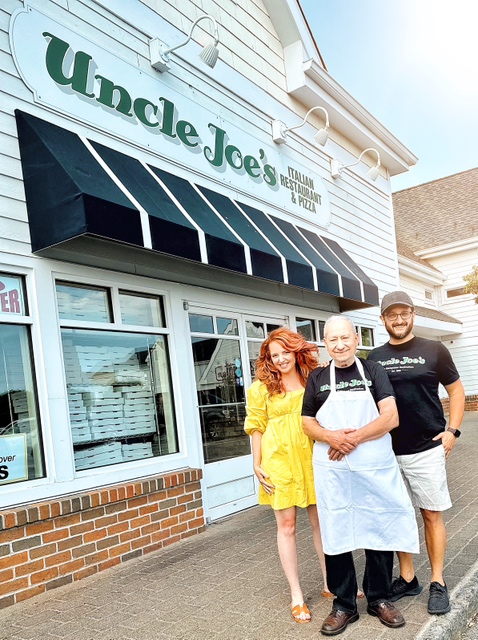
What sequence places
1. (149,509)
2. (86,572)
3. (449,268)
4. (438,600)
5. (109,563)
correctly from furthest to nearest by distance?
(449,268), (149,509), (109,563), (86,572), (438,600)

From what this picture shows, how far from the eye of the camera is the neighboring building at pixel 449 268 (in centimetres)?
1786

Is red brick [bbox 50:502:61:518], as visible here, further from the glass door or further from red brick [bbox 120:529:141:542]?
the glass door

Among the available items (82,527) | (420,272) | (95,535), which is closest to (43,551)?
(82,527)

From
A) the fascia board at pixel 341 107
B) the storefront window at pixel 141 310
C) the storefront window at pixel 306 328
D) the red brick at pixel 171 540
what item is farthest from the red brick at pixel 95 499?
the fascia board at pixel 341 107

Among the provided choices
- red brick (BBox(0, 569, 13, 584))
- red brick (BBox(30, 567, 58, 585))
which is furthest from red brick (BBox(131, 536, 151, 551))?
red brick (BBox(0, 569, 13, 584))

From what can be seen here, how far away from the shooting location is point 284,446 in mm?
3590

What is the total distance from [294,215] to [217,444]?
363 centimetres

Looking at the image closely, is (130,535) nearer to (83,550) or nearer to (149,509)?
(149,509)

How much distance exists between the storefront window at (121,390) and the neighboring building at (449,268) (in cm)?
1215

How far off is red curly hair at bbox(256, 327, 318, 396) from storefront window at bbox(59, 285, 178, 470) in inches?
79.3

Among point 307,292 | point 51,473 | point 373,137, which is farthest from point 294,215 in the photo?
point 51,473

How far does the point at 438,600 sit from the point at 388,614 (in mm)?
340

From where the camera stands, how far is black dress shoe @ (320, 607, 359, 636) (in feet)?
10.6

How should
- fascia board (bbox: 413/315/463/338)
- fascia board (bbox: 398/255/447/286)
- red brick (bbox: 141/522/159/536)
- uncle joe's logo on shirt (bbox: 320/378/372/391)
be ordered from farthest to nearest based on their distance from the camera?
fascia board (bbox: 398/255/447/286) → fascia board (bbox: 413/315/463/338) → red brick (bbox: 141/522/159/536) → uncle joe's logo on shirt (bbox: 320/378/372/391)
